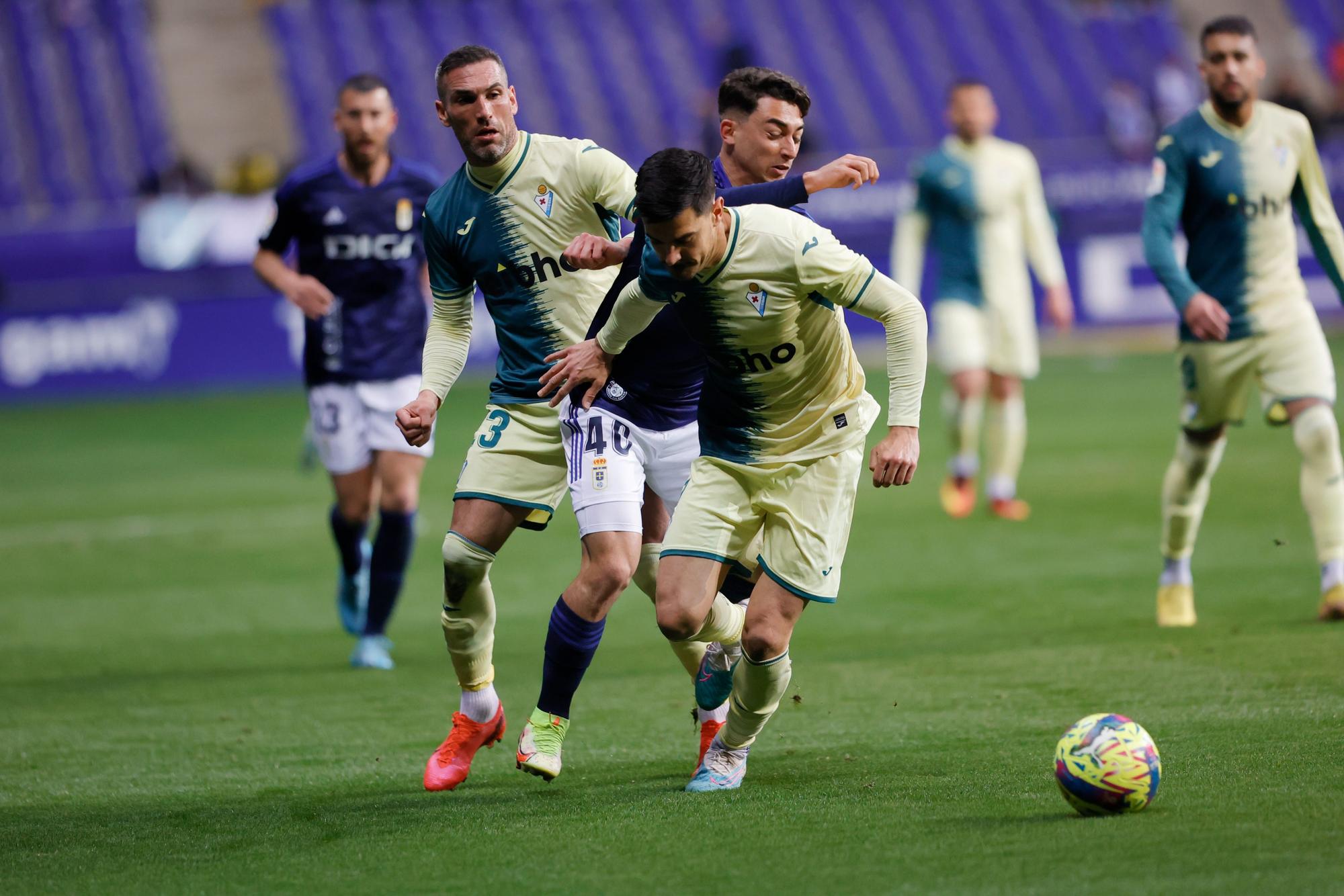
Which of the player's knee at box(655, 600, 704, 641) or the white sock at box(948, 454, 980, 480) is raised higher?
the player's knee at box(655, 600, 704, 641)

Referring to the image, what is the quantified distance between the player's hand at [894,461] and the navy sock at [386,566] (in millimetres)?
3269

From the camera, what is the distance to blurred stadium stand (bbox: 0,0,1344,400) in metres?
18.8

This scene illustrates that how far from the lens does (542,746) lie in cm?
507

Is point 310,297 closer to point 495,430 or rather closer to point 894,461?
point 495,430

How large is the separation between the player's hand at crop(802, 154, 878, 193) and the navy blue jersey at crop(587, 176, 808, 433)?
20.2 inches

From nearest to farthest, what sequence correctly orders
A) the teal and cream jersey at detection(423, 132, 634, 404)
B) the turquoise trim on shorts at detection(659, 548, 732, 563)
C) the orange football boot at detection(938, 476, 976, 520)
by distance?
1. the turquoise trim on shorts at detection(659, 548, 732, 563)
2. the teal and cream jersey at detection(423, 132, 634, 404)
3. the orange football boot at detection(938, 476, 976, 520)

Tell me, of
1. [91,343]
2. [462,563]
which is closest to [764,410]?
[462,563]

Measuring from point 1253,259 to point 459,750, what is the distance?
4083mm

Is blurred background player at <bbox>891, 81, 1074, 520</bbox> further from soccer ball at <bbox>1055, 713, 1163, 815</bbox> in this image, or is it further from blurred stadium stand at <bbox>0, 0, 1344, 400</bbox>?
blurred stadium stand at <bbox>0, 0, 1344, 400</bbox>

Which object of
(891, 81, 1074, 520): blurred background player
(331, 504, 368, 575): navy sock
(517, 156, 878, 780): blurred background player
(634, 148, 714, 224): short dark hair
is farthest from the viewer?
(891, 81, 1074, 520): blurred background player

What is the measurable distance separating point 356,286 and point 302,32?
19.7 m

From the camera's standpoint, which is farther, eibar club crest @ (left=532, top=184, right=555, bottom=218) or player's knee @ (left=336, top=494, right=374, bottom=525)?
player's knee @ (left=336, top=494, right=374, bottom=525)

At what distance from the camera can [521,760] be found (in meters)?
5.02

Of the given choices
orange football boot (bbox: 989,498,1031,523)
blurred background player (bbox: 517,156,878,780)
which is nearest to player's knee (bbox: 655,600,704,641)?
blurred background player (bbox: 517,156,878,780)
